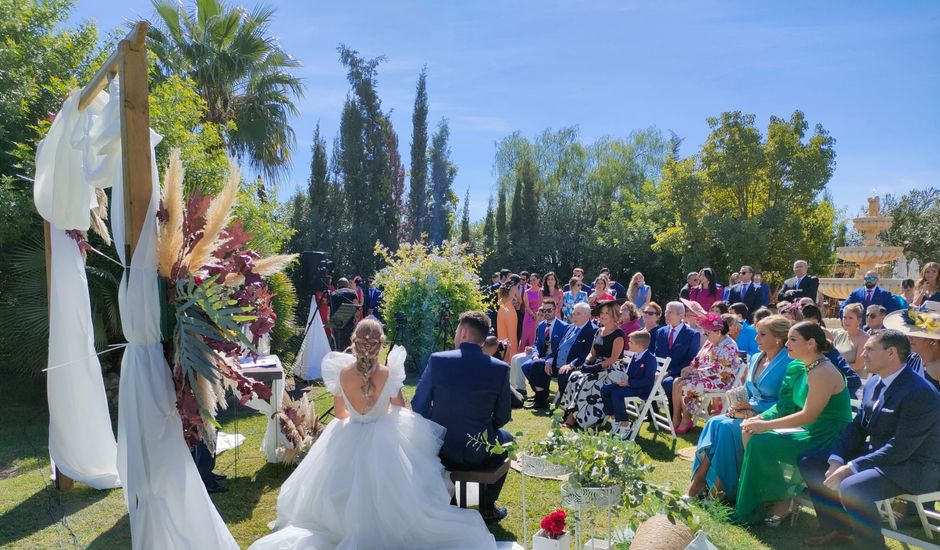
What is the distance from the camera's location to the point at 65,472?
5.42 meters

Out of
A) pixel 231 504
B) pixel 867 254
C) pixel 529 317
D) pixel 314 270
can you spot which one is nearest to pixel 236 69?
pixel 314 270

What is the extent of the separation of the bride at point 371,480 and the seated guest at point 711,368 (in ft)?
12.6

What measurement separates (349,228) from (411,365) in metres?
15.3

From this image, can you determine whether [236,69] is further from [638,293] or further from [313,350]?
[638,293]

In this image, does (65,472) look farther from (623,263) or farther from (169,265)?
(623,263)

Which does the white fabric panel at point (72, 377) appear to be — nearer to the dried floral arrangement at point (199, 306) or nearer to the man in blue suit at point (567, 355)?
the dried floral arrangement at point (199, 306)

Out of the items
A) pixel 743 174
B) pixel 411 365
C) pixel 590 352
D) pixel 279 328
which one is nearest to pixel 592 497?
pixel 590 352

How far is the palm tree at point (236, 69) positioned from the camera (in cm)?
1370

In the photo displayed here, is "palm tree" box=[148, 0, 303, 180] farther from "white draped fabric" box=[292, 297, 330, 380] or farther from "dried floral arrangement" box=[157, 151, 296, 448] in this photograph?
"dried floral arrangement" box=[157, 151, 296, 448]

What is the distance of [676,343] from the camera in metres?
7.77

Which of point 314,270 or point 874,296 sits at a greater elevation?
point 314,270

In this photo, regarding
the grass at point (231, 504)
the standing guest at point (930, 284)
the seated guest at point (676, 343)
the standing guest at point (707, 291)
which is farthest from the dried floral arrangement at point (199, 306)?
the standing guest at point (707, 291)

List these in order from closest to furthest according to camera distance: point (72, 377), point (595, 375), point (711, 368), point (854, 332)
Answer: point (72, 377) < point (854, 332) < point (711, 368) < point (595, 375)

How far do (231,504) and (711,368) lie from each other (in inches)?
209
